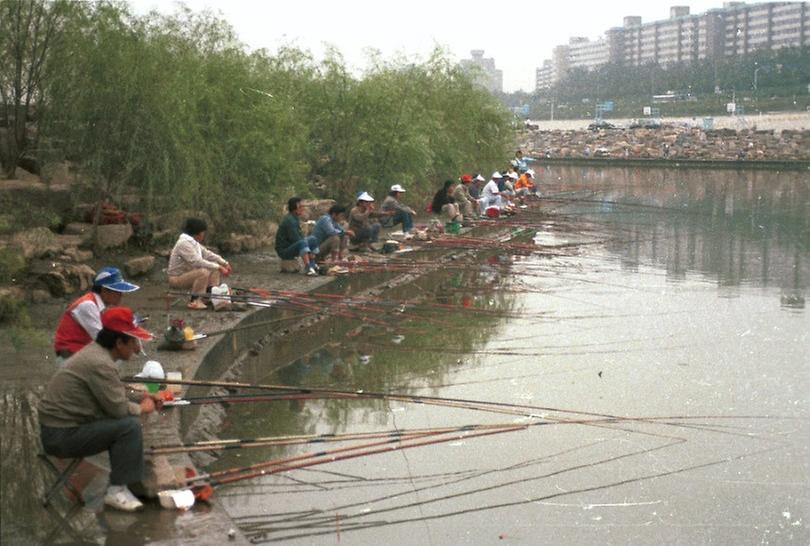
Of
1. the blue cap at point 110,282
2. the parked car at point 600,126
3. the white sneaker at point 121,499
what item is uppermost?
the blue cap at point 110,282

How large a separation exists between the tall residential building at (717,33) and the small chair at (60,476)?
397 feet

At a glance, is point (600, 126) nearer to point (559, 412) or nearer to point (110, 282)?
point (559, 412)

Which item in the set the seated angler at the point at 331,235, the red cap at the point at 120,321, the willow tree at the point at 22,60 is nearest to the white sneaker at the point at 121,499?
the red cap at the point at 120,321

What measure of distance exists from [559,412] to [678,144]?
68.9 meters

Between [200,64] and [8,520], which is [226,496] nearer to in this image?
[8,520]

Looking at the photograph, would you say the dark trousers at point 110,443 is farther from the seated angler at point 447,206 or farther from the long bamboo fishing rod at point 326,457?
the seated angler at point 447,206

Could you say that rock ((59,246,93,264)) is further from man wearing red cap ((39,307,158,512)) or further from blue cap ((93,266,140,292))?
man wearing red cap ((39,307,158,512))

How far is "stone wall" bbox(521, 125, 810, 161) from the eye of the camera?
7050 centimetres

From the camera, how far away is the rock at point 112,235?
51.9 ft

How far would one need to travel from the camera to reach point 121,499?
685 centimetres

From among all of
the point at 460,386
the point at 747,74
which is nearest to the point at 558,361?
the point at 460,386

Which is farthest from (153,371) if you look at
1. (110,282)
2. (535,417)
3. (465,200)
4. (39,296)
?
(465,200)

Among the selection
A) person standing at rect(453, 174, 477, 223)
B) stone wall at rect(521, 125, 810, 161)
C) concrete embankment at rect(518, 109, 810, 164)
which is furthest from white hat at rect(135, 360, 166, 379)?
stone wall at rect(521, 125, 810, 161)

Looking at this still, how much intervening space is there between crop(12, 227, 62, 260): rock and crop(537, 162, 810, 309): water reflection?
9713mm
